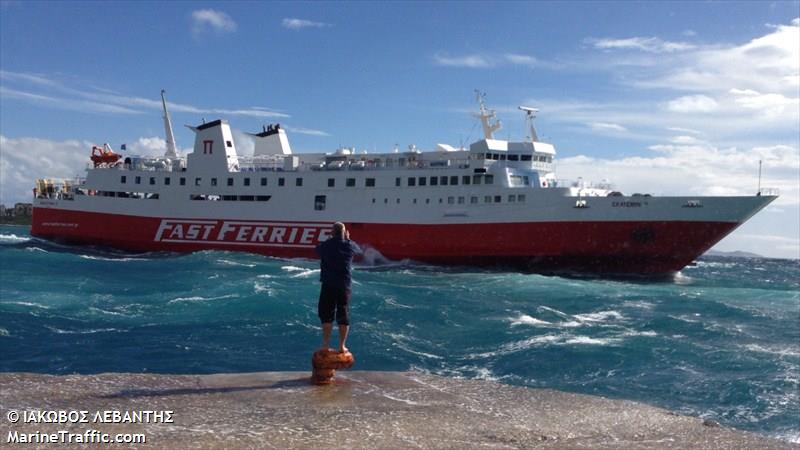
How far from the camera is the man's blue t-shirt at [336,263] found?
6.26 metres

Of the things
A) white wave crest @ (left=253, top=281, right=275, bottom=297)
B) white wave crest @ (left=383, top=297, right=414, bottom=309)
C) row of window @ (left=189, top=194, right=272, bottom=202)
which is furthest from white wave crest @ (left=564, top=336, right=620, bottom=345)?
row of window @ (left=189, top=194, right=272, bottom=202)

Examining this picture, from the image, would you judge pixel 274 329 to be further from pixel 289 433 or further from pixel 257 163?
pixel 257 163

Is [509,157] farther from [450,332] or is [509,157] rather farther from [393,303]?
[450,332]

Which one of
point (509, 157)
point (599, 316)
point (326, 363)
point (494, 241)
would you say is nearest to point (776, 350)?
point (599, 316)

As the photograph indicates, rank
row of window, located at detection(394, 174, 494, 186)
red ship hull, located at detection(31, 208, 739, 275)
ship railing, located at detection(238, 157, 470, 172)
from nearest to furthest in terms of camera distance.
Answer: red ship hull, located at detection(31, 208, 739, 275)
row of window, located at detection(394, 174, 494, 186)
ship railing, located at detection(238, 157, 470, 172)

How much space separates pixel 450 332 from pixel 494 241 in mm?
14827

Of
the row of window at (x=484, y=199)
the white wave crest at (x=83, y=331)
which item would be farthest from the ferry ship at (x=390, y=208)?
the white wave crest at (x=83, y=331)

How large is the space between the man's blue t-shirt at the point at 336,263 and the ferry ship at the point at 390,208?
74.7 feet

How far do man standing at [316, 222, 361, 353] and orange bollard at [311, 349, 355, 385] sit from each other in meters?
0.22

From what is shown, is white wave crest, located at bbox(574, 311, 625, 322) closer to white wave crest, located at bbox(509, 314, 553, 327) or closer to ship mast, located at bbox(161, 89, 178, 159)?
white wave crest, located at bbox(509, 314, 553, 327)

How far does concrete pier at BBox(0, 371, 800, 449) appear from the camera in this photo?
457cm

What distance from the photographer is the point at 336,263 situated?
625 cm

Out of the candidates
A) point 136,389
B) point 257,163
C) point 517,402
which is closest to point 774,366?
point 517,402

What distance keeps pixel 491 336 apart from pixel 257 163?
23.7 metres
